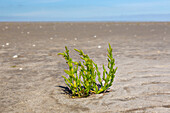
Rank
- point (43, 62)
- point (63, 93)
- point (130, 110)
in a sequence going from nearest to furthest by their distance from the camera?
point (130, 110) < point (63, 93) < point (43, 62)

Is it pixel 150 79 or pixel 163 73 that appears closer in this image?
pixel 150 79

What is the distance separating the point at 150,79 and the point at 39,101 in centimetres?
161

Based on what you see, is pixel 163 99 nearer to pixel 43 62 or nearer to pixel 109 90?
pixel 109 90

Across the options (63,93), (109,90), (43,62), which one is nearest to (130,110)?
(109,90)

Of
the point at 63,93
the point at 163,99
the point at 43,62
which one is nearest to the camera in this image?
the point at 163,99

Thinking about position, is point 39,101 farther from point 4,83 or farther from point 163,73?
point 163,73

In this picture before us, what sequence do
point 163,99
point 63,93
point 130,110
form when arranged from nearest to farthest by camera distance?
point 130,110
point 163,99
point 63,93

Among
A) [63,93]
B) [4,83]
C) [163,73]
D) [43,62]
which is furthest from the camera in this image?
[43,62]

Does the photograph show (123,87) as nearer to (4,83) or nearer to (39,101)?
(39,101)

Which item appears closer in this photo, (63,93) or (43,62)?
(63,93)

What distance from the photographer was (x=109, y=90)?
2.94 meters

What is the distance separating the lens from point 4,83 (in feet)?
10.9

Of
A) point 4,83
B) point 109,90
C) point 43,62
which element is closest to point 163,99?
point 109,90

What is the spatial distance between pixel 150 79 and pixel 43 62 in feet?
7.43
